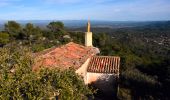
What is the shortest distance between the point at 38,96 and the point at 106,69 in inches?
377

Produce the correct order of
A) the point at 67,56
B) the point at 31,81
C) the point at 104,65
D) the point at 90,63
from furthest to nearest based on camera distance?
the point at 90,63, the point at 104,65, the point at 67,56, the point at 31,81

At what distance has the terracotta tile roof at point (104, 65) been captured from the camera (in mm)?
16188

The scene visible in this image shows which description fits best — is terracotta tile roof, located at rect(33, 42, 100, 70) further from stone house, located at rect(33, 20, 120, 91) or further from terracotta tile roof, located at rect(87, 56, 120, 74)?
terracotta tile roof, located at rect(87, 56, 120, 74)

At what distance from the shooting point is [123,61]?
28.8 meters

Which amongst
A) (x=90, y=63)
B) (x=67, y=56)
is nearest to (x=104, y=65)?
(x=90, y=63)

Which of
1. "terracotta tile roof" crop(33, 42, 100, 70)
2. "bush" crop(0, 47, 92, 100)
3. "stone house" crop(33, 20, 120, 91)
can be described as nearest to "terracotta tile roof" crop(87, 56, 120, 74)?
"stone house" crop(33, 20, 120, 91)

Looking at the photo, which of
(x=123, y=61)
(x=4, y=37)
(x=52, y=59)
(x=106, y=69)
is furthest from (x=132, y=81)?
(x=4, y=37)

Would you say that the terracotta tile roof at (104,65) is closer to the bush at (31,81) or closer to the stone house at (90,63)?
the stone house at (90,63)

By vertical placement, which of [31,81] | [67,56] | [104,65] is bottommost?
[104,65]

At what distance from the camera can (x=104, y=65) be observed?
16734mm

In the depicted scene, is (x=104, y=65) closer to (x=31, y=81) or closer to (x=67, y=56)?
(x=67, y=56)

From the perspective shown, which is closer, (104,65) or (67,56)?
(67,56)

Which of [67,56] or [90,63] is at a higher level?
[67,56]

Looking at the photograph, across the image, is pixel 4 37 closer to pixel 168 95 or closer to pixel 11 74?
pixel 168 95
